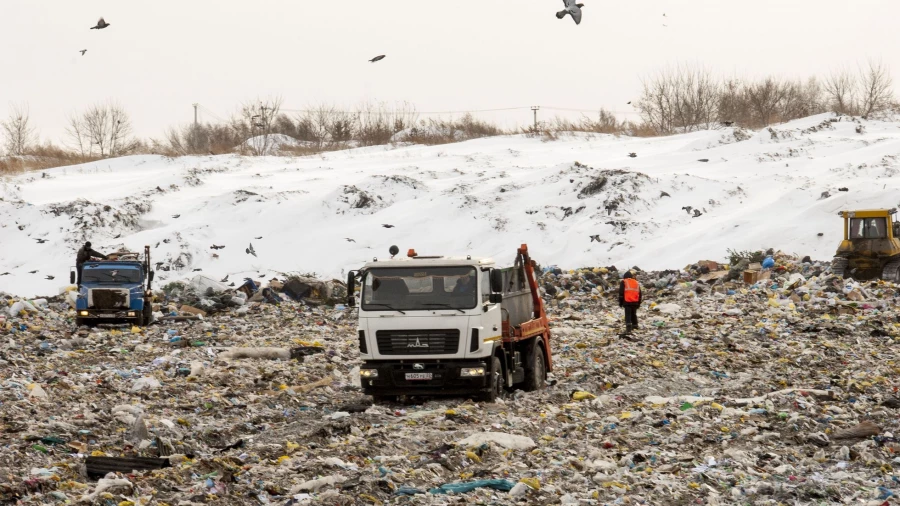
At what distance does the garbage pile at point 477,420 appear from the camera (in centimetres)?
666

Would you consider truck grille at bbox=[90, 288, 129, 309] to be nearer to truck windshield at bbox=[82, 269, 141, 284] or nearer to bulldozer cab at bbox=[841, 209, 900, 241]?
truck windshield at bbox=[82, 269, 141, 284]

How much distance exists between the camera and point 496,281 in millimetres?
10391

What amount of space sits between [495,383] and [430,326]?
3.36ft

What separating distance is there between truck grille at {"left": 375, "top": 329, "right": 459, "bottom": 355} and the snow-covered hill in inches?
670

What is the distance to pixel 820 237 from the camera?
2678cm

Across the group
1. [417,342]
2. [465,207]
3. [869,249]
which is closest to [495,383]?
[417,342]

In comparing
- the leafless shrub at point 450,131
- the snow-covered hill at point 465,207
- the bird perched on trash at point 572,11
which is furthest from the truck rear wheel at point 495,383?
the leafless shrub at point 450,131

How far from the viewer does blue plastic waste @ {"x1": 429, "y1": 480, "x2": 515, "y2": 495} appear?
660 cm

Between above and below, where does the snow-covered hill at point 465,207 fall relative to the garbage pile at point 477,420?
above

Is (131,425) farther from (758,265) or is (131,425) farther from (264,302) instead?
(758,265)

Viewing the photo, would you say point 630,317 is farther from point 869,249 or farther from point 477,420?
point 869,249

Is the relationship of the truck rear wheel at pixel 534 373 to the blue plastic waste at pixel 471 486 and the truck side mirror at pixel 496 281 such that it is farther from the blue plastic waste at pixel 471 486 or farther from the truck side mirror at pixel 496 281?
the blue plastic waste at pixel 471 486

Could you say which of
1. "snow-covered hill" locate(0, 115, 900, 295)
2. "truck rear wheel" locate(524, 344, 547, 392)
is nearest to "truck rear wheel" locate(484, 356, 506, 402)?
"truck rear wheel" locate(524, 344, 547, 392)

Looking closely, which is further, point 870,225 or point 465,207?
point 465,207
